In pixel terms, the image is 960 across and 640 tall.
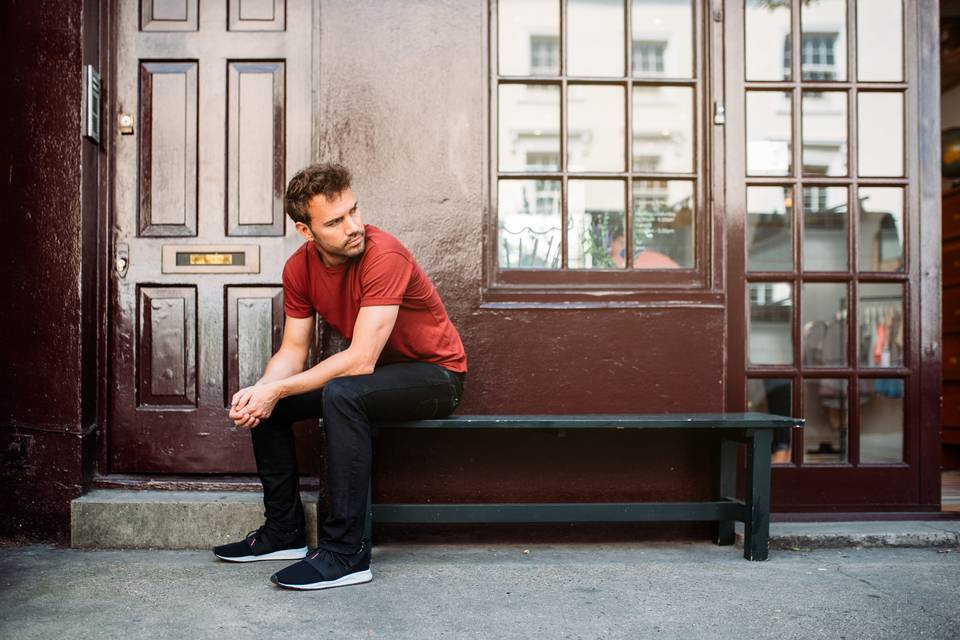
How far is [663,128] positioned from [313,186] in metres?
1.87

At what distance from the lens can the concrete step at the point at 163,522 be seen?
10.9 ft

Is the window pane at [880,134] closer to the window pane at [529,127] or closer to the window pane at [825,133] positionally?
the window pane at [825,133]

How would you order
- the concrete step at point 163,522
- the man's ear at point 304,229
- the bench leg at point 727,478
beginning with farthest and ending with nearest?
the bench leg at point 727,478, the concrete step at point 163,522, the man's ear at point 304,229

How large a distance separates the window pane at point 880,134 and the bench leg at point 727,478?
5.27 ft

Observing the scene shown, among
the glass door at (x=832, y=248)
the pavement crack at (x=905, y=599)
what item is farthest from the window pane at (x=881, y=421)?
the pavement crack at (x=905, y=599)

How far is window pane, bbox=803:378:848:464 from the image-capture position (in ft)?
12.4

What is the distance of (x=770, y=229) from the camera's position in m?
3.80

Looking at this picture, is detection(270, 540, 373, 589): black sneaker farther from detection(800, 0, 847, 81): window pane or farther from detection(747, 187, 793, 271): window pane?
detection(800, 0, 847, 81): window pane

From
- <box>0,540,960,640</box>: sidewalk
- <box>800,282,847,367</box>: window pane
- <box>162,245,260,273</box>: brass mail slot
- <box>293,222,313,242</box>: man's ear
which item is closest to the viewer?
<box>0,540,960,640</box>: sidewalk

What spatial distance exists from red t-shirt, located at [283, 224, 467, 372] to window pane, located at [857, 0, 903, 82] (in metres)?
2.56

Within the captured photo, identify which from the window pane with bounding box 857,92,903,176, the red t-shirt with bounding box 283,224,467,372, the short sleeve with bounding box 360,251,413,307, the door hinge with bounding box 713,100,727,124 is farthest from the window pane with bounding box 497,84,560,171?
the window pane with bounding box 857,92,903,176

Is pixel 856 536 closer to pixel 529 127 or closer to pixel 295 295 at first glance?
pixel 529 127

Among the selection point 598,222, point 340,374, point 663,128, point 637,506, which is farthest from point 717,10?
point 340,374

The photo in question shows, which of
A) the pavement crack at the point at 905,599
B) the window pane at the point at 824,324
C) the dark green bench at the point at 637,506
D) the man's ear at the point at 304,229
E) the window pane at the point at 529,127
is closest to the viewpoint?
the pavement crack at the point at 905,599
